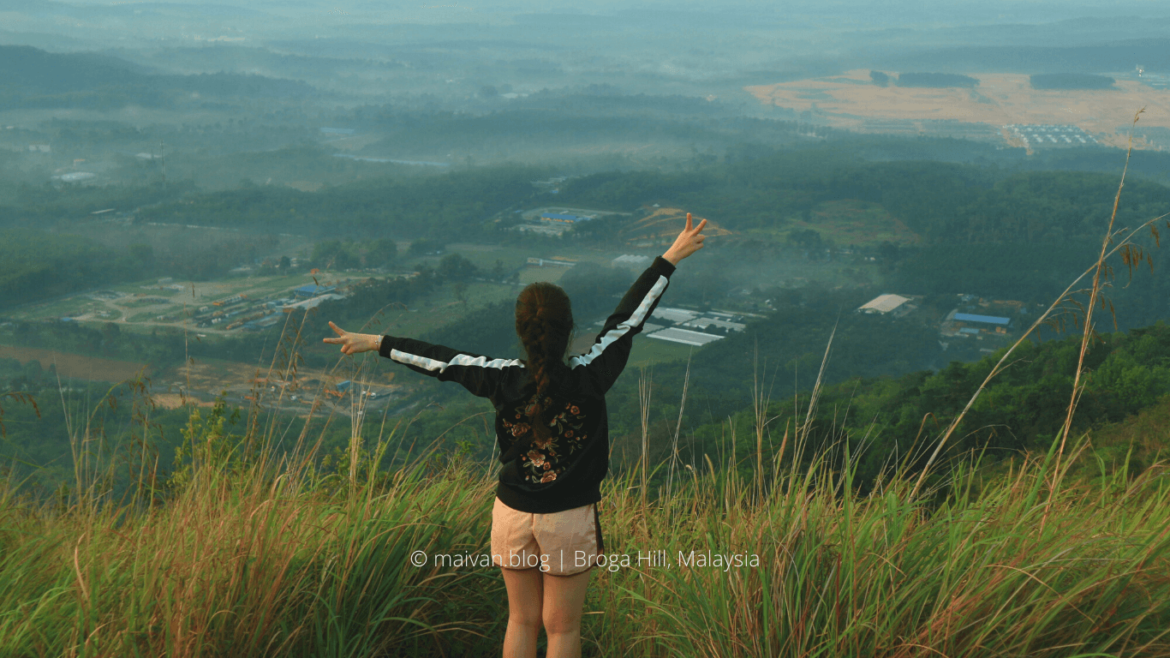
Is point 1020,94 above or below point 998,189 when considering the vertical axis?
above

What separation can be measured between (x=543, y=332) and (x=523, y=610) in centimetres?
99

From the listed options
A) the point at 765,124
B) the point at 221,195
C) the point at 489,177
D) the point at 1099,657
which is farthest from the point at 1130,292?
the point at 765,124

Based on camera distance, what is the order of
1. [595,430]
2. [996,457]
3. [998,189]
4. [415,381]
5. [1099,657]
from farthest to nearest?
1. [998,189]
2. [415,381]
3. [996,457]
4. [595,430]
5. [1099,657]

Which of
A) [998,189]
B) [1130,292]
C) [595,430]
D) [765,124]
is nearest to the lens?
[595,430]

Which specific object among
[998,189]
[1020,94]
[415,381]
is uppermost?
[1020,94]

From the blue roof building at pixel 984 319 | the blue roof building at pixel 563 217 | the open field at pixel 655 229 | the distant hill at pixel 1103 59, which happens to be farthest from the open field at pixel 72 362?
the distant hill at pixel 1103 59

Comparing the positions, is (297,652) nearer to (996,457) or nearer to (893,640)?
(893,640)

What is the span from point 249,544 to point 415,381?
38.7 metres

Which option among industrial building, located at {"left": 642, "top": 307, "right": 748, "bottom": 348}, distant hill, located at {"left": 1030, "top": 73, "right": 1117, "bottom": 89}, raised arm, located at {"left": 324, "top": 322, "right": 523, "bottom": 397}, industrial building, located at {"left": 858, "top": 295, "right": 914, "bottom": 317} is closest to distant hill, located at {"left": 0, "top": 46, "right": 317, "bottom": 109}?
industrial building, located at {"left": 642, "top": 307, "right": 748, "bottom": 348}

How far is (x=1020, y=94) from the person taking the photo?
17175 centimetres

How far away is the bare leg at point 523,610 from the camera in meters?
2.57

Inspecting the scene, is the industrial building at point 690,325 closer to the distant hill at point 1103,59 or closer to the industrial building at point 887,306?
the industrial building at point 887,306

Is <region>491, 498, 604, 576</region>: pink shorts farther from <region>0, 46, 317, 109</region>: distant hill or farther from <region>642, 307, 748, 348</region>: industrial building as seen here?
<region>0, 46, 317, 109</region>: distant hill

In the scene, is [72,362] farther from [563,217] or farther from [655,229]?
[655,229]
